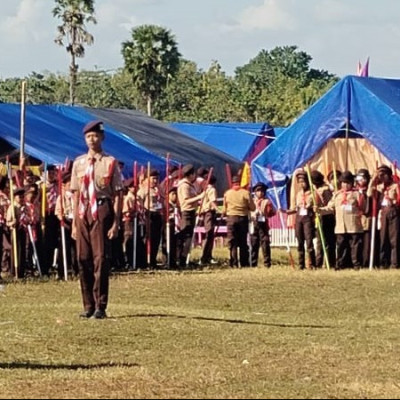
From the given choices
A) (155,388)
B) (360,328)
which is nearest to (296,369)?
(155,388)

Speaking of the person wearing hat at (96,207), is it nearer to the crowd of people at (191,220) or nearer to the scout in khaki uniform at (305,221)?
the crowd of people at (191,220)

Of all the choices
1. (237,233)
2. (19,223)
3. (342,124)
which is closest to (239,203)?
(237,233)

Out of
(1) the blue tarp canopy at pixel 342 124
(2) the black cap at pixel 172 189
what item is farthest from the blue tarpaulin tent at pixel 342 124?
(2) the black cap at pixel 172 189

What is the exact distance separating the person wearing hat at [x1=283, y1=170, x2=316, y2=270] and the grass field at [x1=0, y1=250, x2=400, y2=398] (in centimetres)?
384

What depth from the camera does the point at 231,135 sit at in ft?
155

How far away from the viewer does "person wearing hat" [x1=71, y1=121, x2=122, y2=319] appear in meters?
13.9

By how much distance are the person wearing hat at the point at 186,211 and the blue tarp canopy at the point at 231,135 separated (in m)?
18.9

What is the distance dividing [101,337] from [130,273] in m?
11.1

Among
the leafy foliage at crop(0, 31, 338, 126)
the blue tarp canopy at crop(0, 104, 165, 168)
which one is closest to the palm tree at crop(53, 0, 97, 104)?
the leafy foliage at crop(0, 31, 338, 126)

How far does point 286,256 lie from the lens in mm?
29719

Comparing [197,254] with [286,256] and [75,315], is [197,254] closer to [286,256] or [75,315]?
[286,256]

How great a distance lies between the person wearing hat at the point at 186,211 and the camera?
85.8 feet

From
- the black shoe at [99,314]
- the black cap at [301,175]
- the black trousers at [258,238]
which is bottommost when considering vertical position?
the black shoe at [99,314]

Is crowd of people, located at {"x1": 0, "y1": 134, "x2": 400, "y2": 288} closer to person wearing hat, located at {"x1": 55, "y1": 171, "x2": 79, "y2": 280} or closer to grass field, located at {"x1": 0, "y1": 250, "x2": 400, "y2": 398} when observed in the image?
person wearing hat, located at {"x1": 55, "y1": 171, "x2": 79, "y2": 280}
